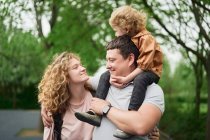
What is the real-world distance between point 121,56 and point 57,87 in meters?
0.69

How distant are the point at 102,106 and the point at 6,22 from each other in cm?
752

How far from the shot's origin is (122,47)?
3.12m

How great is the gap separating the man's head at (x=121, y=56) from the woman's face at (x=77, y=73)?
1.41ft

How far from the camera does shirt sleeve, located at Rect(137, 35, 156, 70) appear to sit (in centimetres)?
319

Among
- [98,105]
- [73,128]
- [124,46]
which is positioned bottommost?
[73,128]

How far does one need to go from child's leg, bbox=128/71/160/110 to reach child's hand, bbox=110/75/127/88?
0.08 metres

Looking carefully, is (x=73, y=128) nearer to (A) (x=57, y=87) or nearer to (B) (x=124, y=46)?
(A) (x=57, y=87)

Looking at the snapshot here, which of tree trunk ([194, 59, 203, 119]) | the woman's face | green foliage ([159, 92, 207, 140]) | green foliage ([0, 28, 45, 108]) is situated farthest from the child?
green foliage ([0, 28, 45, 108])

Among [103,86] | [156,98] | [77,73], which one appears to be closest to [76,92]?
[77,73]

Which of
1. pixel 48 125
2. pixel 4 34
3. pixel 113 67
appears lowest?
pixel 4 34

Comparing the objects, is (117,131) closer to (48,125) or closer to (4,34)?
(48,125)

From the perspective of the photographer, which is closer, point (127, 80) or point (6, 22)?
point (127, 80)

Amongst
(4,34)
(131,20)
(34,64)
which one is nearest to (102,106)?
Answer: (131,20)

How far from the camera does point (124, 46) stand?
123 inches
